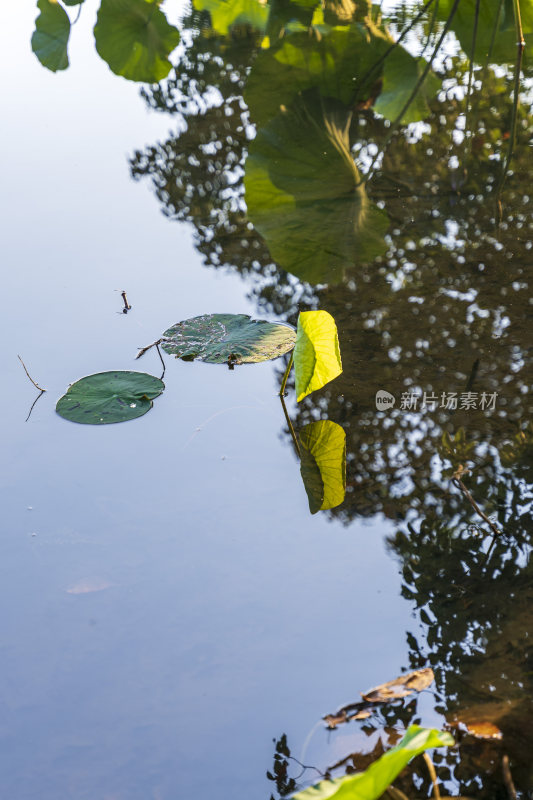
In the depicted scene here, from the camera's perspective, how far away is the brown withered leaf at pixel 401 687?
1.26 meters

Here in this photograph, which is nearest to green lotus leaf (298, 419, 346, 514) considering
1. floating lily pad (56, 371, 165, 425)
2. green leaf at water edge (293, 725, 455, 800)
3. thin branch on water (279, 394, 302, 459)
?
thin branch on water (279, 394, 302, 459)

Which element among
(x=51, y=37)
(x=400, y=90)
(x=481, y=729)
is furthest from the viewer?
(x=51, y=37)

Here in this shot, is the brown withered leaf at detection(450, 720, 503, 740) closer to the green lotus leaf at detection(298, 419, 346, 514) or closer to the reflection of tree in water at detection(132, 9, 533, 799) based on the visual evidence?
the reflection of tree in water at detection(132, 9, 533, 799)

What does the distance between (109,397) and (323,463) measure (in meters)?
0.60

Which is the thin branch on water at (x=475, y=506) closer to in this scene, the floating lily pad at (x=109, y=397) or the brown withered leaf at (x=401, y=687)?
the brown withered leaf at (x=401, y=687)

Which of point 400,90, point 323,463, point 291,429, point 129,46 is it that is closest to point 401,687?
point 323,463

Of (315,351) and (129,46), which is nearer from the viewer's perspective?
(315,351)

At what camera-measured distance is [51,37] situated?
4852mm

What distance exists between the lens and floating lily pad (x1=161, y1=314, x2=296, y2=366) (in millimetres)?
2115

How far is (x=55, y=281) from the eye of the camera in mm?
2578

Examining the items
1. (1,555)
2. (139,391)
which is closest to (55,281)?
(139,391)

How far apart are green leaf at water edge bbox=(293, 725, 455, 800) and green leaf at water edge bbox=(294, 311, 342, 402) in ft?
3.26

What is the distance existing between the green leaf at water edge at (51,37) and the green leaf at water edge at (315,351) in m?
3.75

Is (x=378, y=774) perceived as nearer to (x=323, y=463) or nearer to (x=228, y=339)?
(x=323, y=463)
